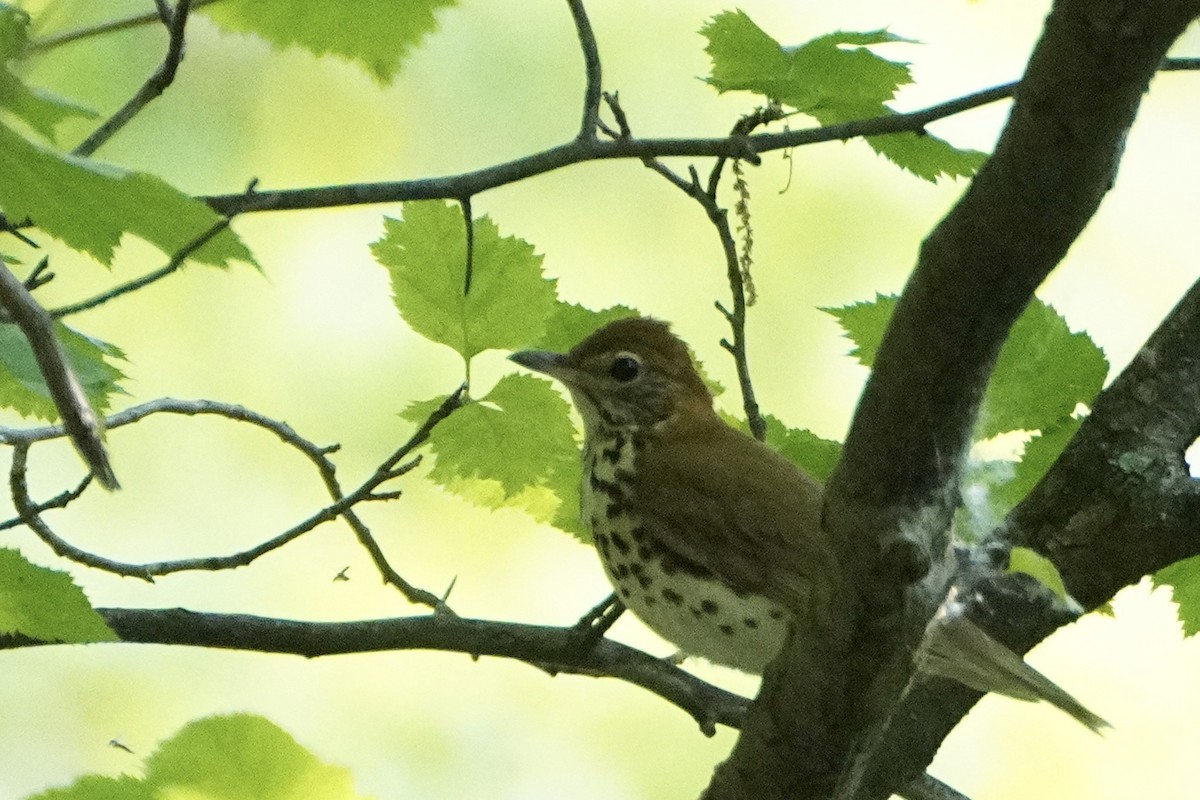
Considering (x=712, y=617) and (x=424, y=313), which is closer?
(x=424, y=313)

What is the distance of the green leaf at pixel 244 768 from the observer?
4.74ft

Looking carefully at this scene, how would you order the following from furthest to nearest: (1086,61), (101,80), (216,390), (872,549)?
(216,390) < (101,80) < (872,549) < (1086,61)

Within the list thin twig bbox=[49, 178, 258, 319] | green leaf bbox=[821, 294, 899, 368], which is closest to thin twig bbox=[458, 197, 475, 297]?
thin twig bbox=[49, 178, 258, 319]

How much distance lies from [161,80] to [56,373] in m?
0.66

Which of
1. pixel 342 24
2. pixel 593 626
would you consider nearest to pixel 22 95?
pixel 342 24

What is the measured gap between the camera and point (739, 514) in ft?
7.09

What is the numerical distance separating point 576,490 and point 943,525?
1.03 meters

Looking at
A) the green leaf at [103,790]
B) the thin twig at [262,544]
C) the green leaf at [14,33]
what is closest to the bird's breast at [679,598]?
the thin twig at [262,544]

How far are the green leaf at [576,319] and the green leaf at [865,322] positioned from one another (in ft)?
0.96

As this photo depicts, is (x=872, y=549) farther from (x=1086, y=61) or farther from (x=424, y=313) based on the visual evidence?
(x=424, y=313)

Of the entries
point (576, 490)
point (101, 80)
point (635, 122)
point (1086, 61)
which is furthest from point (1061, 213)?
point (635, 122)

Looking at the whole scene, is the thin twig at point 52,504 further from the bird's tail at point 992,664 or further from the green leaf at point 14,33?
the bird's tail at point 992,664

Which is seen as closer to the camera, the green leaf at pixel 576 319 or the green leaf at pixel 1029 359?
the green leaf at pixel 1029 359

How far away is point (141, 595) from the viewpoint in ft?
14.9
